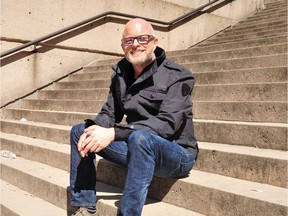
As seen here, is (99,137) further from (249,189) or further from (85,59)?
(85,59)

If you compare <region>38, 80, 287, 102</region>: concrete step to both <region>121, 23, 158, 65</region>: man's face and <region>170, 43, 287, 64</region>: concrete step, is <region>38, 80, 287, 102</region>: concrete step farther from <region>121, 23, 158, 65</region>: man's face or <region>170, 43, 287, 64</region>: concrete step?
<region>121, 23, 158, 65</region>: man's face

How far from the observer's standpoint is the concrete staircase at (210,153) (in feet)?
7.68

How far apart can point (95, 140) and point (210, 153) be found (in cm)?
95

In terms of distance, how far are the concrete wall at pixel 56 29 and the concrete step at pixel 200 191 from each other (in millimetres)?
3143

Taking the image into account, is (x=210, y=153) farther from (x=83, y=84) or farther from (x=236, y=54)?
(x=83, y=84)

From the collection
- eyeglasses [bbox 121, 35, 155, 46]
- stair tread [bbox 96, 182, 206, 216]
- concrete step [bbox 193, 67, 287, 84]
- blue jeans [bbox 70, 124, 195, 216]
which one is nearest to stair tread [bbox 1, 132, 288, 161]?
blue jeans [bbox 70, 124, 195, 216]

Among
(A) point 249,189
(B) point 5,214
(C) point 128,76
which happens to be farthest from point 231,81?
(B) point 5,214

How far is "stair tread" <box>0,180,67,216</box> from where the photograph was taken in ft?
9.75

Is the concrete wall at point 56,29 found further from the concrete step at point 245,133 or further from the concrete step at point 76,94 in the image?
the concrete step at point 245,133

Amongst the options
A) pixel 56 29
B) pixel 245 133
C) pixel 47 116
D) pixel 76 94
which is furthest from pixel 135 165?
pixel 56 29

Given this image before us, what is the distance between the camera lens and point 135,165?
2.11 m

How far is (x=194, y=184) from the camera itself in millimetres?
2412

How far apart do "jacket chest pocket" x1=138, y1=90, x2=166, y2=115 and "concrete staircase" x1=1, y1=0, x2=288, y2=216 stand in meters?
0.51

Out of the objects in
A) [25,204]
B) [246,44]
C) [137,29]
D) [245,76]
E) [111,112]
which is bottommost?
[25,204]
